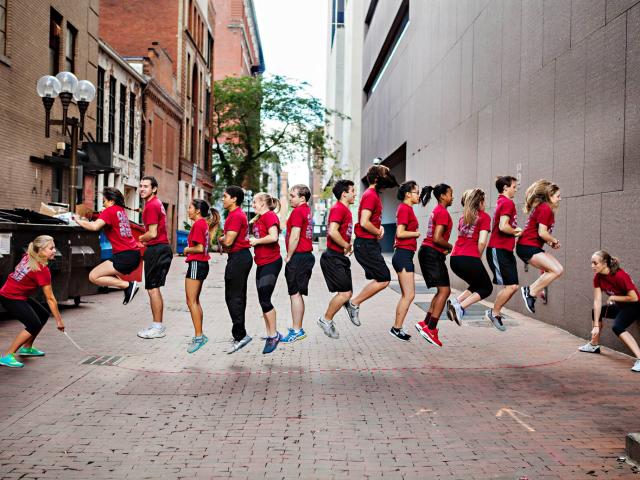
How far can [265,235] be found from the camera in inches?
322

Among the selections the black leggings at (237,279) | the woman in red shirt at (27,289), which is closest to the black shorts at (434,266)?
the black leggings at (237,279)

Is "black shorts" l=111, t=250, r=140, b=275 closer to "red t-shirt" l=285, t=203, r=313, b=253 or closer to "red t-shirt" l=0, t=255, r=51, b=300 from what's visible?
"red t-shirt" l=0, t=255, r=51, b=300

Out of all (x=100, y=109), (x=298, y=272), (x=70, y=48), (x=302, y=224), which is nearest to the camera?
(x=302, y=224)

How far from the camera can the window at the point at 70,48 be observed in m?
22.0

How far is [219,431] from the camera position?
17.9ft

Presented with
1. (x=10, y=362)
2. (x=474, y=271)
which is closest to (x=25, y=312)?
(x=10, y=362)

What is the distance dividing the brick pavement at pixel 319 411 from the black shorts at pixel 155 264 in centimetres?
86

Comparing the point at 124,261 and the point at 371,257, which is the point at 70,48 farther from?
the point at 371,257

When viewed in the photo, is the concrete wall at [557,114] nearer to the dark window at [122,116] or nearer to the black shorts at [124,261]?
the black shorts at [124,261]

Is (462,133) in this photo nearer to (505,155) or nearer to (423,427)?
(505,155)

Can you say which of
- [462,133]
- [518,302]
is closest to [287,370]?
[518,302]

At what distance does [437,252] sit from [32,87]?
1416cm

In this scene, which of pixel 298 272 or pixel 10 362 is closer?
pixel 10 362

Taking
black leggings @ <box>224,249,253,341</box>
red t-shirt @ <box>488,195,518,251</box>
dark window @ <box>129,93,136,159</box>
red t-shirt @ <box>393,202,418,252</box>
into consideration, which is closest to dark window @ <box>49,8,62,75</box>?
dark window @ <box>129,93,136,159</box>
